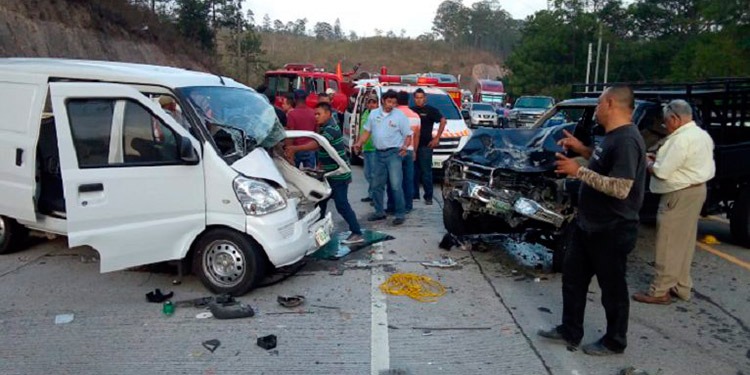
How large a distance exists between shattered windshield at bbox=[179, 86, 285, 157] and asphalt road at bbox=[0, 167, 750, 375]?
1.34 m

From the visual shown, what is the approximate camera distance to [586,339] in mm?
4699

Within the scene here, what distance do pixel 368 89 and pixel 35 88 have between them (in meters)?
8.30

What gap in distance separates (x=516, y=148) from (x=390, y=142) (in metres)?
1.91

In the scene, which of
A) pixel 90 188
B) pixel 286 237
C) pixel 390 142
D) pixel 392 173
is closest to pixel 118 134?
pixel 90 188

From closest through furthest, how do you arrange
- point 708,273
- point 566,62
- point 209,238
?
point 209,238 → point 708,273 → point 566,62

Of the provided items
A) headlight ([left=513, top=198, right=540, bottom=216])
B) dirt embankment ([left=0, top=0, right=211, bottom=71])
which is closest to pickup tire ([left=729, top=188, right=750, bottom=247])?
headlight ([left=513, top=198, right=540, bottom=216])

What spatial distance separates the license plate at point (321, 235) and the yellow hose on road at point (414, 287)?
710mm

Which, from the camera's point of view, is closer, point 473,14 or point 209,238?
point 209,238

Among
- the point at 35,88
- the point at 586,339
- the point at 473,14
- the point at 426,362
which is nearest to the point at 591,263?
the point at 586,339

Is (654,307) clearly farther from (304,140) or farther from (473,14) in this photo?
(473,14)

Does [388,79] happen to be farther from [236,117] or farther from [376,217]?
[236,117]

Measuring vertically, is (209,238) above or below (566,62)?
below

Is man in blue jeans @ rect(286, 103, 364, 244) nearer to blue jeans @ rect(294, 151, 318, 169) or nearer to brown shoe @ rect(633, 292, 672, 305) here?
blue jeans @ rect(294, 151, 318, 169)

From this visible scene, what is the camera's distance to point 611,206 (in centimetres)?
405
